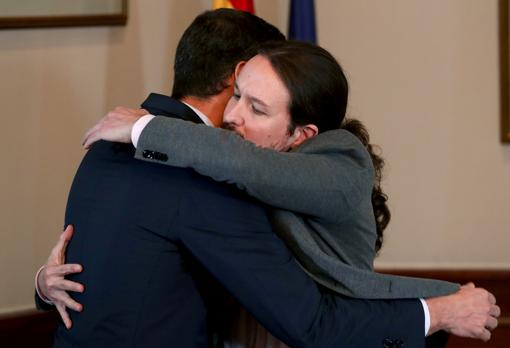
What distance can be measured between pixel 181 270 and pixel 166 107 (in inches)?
15.4

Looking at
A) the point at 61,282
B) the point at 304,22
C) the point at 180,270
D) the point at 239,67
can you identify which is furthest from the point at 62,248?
the point at 304,22

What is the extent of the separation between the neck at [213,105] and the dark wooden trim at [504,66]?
88.0 inches

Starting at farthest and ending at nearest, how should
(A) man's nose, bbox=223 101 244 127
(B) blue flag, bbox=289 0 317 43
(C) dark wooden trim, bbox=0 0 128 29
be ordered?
1. (B) blue flag, bbox=289 0 317 43
2. (C) dark wooden trim, bbox=0 0 128 29
3. (A) man's nose, bbox=223 101 244 127

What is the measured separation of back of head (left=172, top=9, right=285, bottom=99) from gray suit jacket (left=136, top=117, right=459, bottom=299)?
13.3 inches

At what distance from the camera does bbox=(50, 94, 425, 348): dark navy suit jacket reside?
1752mm

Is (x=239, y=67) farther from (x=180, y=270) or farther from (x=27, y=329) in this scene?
(x=27, y=329)

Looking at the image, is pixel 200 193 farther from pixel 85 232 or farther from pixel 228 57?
pixel 228 57

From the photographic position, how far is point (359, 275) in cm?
187

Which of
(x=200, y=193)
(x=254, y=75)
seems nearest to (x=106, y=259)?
(x=200, y=193)

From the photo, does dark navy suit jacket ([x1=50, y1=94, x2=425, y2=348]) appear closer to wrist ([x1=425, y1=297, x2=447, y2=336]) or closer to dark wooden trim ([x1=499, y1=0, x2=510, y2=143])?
wrist ([x1=425, y1=297, x2=447, y2=336])

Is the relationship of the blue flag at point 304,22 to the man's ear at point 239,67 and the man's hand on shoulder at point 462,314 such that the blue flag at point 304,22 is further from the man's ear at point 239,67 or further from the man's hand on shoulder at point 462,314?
the man's hand on shoulder at point 462,314

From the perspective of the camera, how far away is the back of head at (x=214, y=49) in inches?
82.7

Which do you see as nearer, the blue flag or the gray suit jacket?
the gray suit jacket

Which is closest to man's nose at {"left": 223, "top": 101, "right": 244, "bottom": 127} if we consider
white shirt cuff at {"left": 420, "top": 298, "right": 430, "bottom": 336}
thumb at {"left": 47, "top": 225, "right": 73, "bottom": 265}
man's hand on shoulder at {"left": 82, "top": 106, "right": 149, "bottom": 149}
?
man's hand on shoulder at {"left": 82, "top": 106, "right": 149, "bottom": 149}
